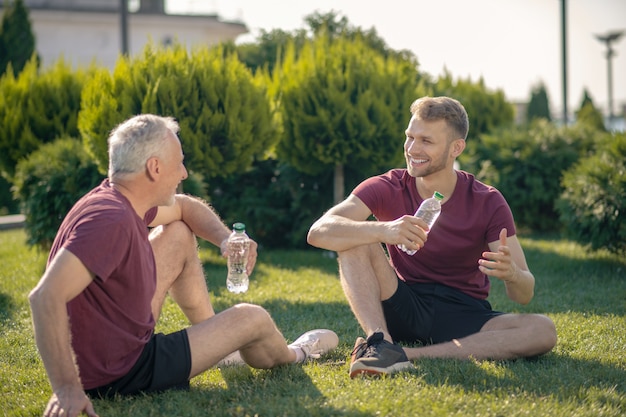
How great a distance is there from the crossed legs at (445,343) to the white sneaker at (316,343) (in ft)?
1.34

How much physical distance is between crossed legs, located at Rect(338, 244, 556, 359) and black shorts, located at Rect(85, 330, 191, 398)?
1.23m

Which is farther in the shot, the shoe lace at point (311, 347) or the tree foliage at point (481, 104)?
the tree foliage at point (481, 104)

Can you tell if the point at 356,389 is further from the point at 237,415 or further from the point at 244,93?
the point at 244,93

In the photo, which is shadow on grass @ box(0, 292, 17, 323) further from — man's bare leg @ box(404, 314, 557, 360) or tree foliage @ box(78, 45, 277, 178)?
man's bare leg @ box(404, 314, 557, 360)

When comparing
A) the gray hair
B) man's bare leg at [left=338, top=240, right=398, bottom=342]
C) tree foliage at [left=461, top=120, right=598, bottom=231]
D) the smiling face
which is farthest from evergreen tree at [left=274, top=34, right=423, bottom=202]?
the gray hair

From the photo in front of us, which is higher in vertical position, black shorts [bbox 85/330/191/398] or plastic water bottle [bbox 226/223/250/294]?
plastic water bottle [bbox 226/223/250/294]

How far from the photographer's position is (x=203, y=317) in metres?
5.28

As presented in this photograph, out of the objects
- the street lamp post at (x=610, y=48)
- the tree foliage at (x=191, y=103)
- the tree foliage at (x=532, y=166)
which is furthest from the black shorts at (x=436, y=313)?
the street lamp post at (x=610, y=48)

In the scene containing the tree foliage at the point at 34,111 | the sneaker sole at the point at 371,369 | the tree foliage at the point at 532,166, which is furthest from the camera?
the tree foliage at the point at 532,166

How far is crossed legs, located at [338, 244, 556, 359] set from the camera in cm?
531

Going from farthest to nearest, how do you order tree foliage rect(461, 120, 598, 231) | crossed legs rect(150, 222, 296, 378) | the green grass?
tree foliage rect(461, 120, 598, 231), crossed legs rect(150, 222, 296, 378), the green grass

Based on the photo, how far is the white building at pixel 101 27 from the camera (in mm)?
39094

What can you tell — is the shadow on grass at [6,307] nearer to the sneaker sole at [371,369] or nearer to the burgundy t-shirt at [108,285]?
the burgundy t-shirt at [108,285]

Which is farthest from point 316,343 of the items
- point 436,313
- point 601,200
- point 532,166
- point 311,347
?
point 532,166
